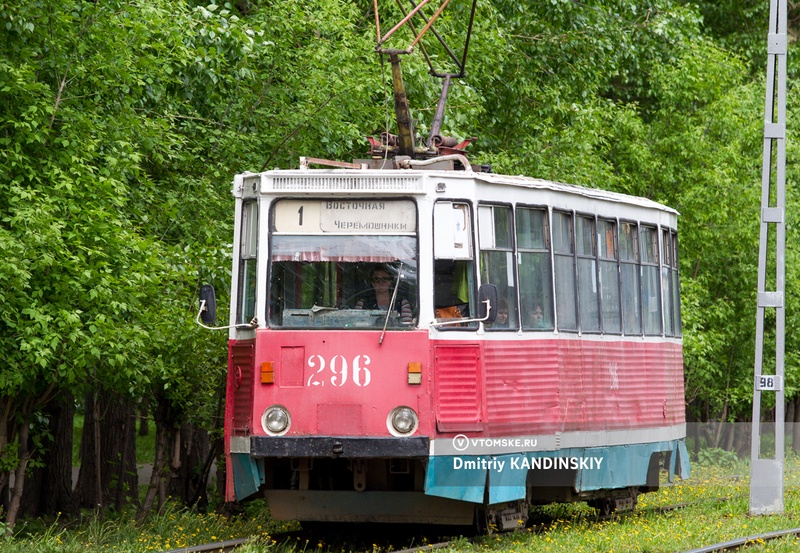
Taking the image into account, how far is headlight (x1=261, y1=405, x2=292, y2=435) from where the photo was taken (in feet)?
37.3

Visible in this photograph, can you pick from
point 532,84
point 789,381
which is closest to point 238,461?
point 532,84

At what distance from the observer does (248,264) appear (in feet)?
39.7

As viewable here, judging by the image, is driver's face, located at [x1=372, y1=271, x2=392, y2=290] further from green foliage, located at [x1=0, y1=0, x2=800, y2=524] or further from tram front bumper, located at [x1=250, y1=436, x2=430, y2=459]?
green foliage, located at [x1=0, y1=0, x2=800, y2=524]

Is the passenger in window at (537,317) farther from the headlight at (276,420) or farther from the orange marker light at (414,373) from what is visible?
the headlight at (276,420)

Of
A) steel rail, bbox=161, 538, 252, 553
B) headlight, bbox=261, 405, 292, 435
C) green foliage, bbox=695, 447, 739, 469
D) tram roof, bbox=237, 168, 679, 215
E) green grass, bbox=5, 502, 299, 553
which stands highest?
tram roof, bbox=237, 168, 679, 215

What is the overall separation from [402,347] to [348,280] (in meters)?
0.71

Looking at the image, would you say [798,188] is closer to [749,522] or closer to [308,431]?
[749,522]

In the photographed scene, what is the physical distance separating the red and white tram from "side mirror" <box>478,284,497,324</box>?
2 centimetres

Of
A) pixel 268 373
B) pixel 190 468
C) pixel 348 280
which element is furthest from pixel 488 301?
pixel 190 468

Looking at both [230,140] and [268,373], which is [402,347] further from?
A: [230,140]

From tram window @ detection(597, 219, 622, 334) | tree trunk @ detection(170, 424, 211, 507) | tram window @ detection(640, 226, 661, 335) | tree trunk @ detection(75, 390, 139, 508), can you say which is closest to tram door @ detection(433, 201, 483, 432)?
tram window @ detection(597, 219, 622, 334)

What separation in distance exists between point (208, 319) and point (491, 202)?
2.56 m

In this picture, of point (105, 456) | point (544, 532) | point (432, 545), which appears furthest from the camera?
point (105, 456)

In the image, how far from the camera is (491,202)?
1212cm
